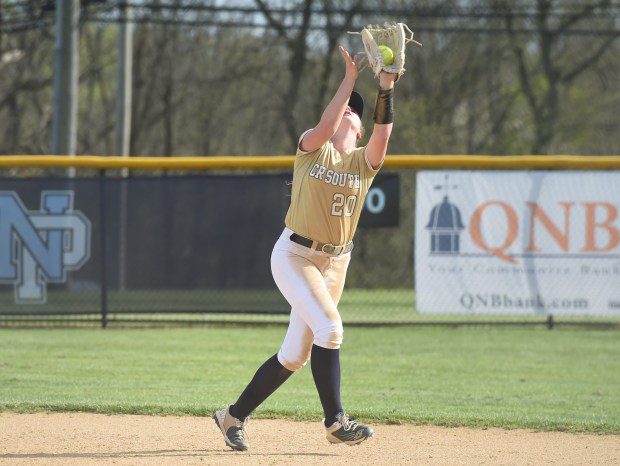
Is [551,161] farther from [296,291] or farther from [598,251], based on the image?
[296,291]

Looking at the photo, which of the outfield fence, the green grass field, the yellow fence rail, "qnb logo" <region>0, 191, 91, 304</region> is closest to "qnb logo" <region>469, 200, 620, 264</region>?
the outfield fence

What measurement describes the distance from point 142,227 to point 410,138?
10086 mm

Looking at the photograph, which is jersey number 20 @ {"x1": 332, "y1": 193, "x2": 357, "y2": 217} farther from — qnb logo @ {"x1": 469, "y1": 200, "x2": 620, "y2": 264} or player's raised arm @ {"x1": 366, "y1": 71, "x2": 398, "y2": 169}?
qnb logo @ {"x1": 469, "y1": 200, "x2": 620, "y2": 264}

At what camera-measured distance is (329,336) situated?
5027 mm

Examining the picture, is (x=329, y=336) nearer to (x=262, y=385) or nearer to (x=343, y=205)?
(x=262, y=385)

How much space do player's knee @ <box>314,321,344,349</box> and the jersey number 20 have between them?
0.56m

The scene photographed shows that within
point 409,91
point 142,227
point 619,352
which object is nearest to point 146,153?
point 409,91

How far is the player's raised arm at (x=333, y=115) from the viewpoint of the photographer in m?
4.96

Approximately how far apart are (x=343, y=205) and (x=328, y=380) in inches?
35.2

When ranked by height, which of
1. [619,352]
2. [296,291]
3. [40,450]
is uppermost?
[296,291]

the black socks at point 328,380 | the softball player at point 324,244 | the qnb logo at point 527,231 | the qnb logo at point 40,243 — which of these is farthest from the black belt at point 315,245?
the qnb logo at point 40,243

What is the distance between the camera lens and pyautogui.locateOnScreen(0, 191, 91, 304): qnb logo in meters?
11.1

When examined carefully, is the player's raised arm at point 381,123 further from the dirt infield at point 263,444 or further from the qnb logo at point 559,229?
the qnb logo at point 559,229

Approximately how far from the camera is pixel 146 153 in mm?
28891
